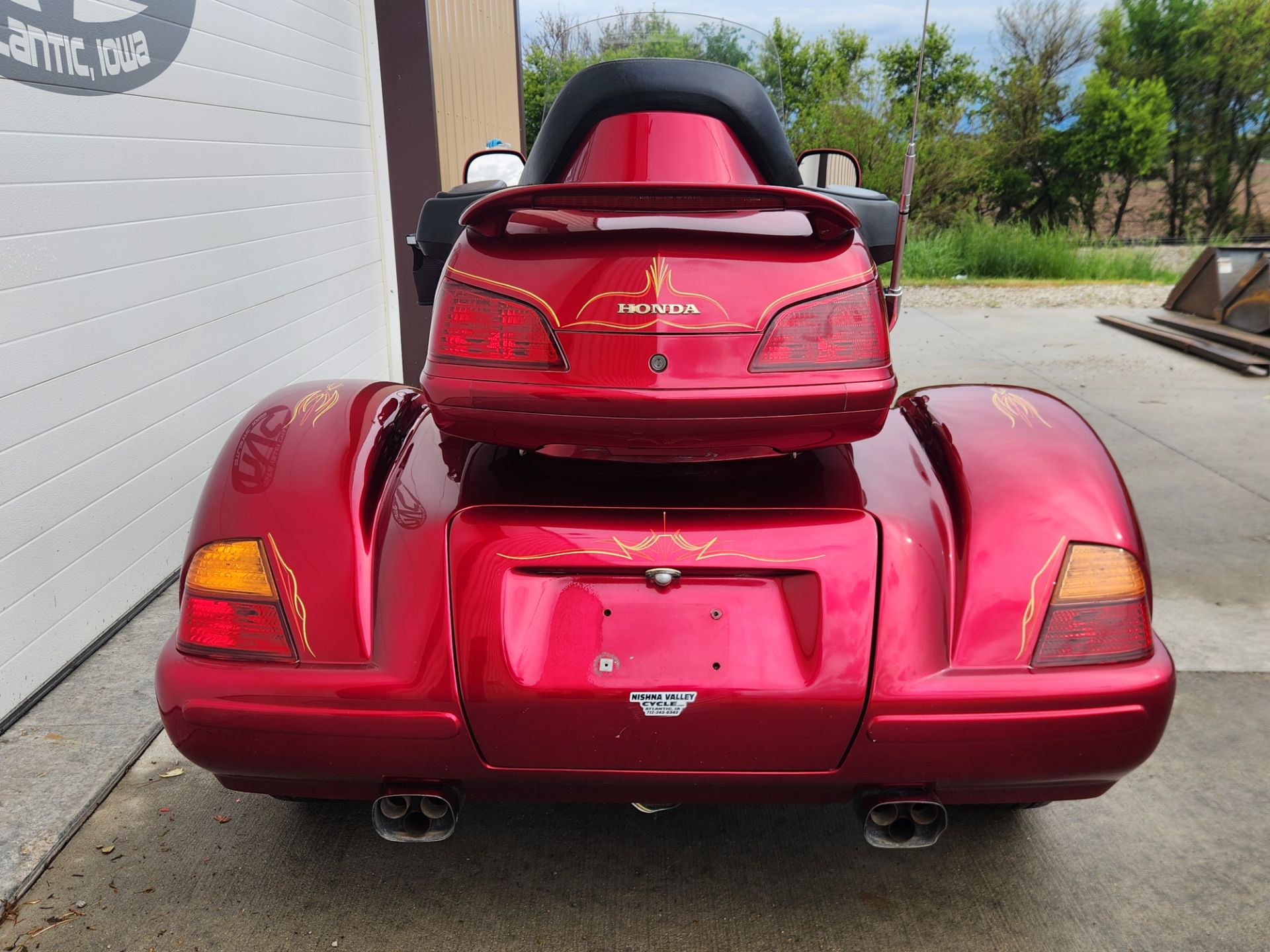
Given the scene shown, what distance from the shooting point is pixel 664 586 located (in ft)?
5.87

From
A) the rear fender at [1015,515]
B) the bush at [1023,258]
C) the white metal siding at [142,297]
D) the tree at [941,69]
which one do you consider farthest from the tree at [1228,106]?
the rear fender at [1015,515]

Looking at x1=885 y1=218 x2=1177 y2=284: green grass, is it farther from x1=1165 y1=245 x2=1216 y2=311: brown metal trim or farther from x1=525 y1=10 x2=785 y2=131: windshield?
x1=525 y1=10 x2=785 y2=131: windshield

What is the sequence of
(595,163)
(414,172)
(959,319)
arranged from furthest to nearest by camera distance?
1. (959,319)
2. (414,172)
3. (595,163)

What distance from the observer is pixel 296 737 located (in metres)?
1.81

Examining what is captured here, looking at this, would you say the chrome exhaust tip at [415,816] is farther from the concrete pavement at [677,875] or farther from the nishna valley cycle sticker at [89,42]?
the nishna valley cycle sticker at [89,42]

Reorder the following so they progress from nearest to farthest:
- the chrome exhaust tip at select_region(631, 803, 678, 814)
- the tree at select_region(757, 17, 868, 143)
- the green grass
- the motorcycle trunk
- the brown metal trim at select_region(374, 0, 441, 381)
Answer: the motorcycle trunk < the chrome exhaust tip at select_region(631, 803, 678, 814) < the brown metal trim at select_region(374, 0, 441, 381) < the green grass < the tree at select_region(757, 17, 868, 143)

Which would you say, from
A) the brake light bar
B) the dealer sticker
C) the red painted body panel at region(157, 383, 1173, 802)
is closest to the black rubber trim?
the red painted body panel at region(157, 383, 1173, 802)

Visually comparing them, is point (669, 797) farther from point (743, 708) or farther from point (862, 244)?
point (862, 244)

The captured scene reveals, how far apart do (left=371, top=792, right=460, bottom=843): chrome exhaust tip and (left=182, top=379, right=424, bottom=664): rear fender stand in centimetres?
31

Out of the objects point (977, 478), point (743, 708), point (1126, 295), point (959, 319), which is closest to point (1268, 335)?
point (959, 319)

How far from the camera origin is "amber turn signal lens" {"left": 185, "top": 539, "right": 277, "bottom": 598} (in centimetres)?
187

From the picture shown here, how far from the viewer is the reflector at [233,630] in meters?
1.84

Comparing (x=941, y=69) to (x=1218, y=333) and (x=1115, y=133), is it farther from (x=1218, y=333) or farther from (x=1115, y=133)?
(x=1218, y=333)

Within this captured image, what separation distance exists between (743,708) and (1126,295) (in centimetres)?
1276
